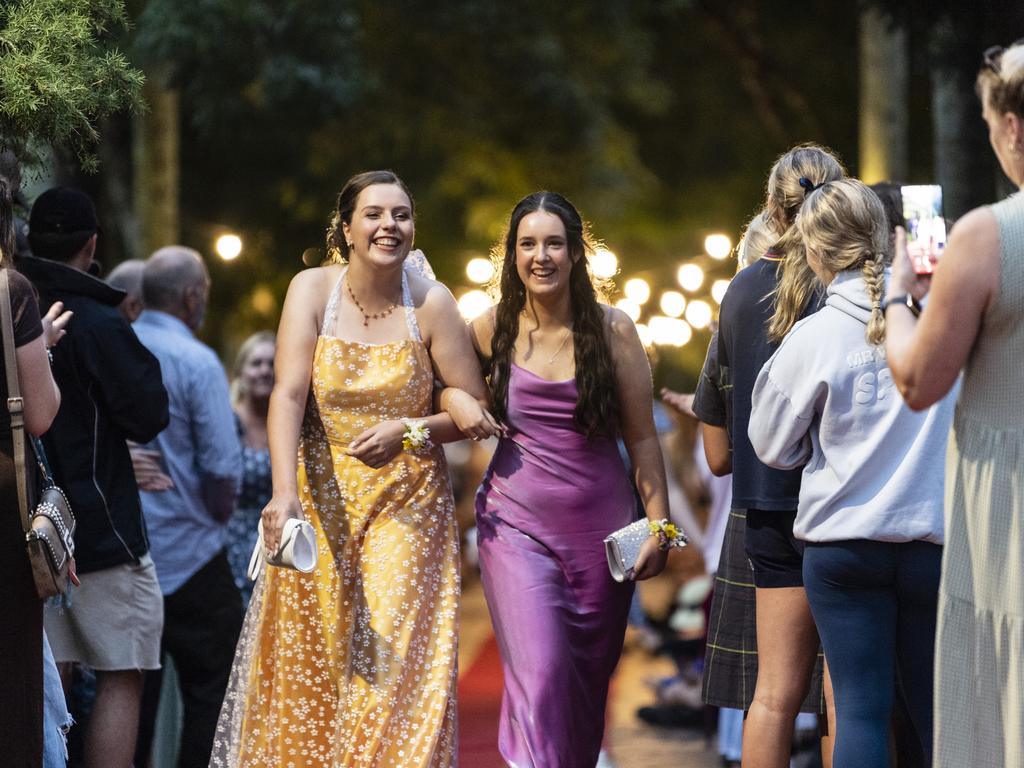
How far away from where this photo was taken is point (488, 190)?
1886cm

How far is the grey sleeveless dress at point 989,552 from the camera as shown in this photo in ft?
11.8

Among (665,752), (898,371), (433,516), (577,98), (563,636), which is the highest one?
(577,98)

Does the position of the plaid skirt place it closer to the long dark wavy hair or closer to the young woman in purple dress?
the young woman in purple dress

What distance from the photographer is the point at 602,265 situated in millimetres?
6375

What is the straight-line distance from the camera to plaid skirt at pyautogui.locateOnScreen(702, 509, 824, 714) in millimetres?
5621

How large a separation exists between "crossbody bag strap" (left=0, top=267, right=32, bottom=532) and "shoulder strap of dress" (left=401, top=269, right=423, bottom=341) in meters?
1.58

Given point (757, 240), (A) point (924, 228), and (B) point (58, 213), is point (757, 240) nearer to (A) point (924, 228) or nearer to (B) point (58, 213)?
(A) point (924, 228)

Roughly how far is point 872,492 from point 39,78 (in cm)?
283

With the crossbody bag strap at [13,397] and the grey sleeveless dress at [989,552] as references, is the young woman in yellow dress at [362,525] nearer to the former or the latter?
the crossbody bag strap at [13,397]

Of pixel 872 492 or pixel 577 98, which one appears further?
pixel 577 98

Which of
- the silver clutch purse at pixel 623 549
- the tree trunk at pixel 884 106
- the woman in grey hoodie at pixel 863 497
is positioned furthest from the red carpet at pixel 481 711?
the tree trunk at pixel 884 106

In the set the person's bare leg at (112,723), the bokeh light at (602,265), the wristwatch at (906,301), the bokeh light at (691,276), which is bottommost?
the person's bare leg at (112,723)

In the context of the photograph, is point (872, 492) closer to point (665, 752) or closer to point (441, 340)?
point (441, 340)

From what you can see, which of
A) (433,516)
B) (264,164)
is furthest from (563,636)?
(264,164)
